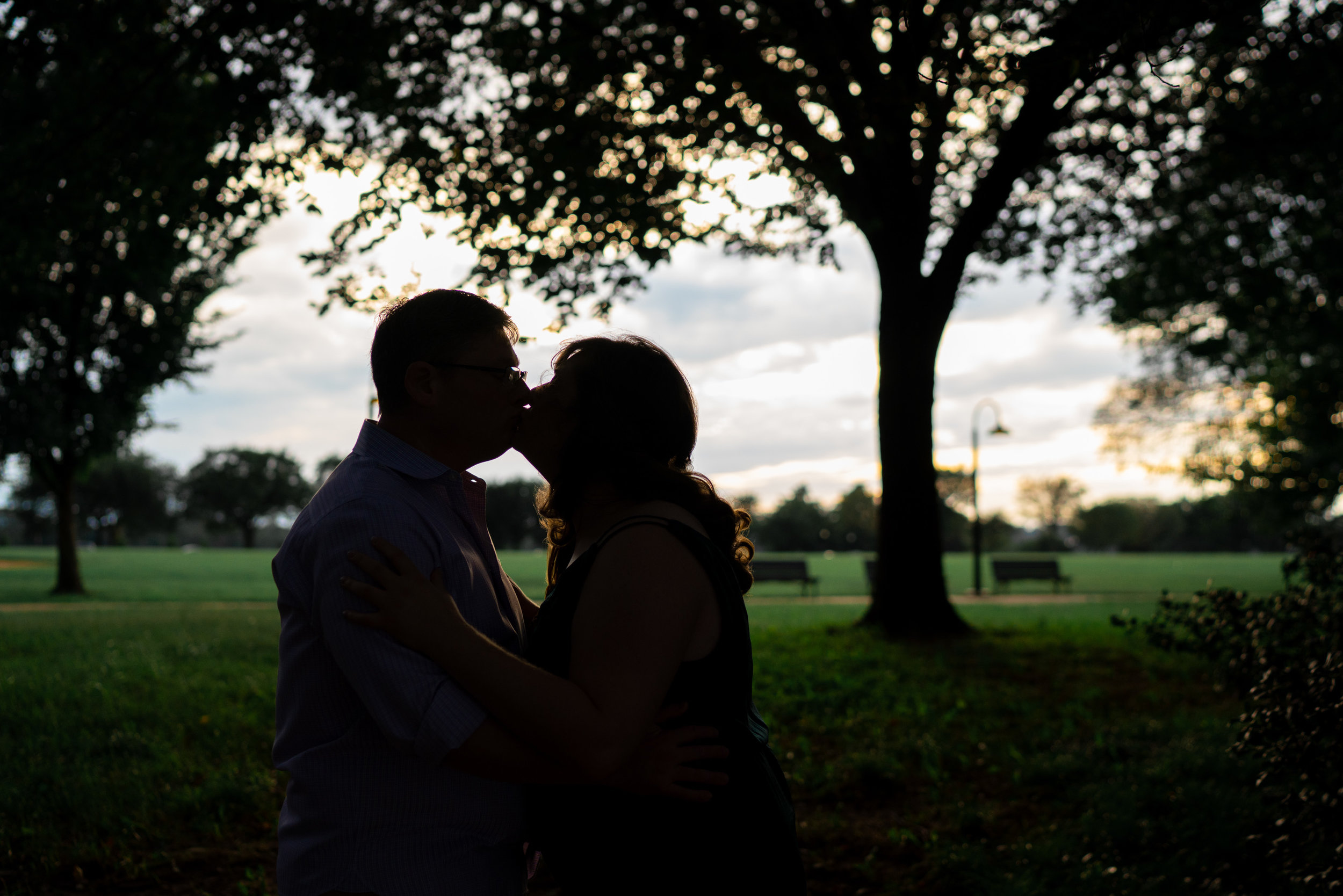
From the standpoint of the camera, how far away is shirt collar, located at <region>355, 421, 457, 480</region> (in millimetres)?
2066

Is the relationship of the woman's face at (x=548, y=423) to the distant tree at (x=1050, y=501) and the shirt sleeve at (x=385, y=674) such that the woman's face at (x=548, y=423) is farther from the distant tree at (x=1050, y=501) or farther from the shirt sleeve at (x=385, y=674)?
the distant tree at (x=1050, y=501)

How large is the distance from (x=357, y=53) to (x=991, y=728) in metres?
8.72

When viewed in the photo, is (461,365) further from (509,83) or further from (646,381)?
(509,83)

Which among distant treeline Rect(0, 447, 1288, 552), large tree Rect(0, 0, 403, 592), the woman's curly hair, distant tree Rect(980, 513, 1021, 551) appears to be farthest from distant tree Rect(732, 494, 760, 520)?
distant tree Rect(980, 513, 1021, 551)

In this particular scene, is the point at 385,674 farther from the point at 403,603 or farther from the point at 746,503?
the point at 746,503

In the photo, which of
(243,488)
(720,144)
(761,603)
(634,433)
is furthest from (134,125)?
(243,488)

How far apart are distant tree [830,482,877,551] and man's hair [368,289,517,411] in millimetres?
100846

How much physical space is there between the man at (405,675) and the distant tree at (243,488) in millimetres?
103566

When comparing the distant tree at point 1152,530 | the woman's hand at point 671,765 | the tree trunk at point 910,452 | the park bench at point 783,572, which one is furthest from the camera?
the distant tree at point 1152,530

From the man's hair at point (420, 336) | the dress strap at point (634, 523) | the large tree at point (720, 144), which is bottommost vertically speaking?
the dress strap at point (634, 523)

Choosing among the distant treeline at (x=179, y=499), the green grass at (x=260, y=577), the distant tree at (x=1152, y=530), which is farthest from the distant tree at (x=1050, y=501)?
the distant treeline at (x=179, y=499)

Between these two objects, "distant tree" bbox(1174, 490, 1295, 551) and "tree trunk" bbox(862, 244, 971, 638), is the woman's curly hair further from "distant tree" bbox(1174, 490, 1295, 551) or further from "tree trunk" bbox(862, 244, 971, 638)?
"tree trunk" bbox(862, 244, 971, 638)

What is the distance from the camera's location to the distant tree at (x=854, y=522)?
102750 mm

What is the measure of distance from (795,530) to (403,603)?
323 ft
